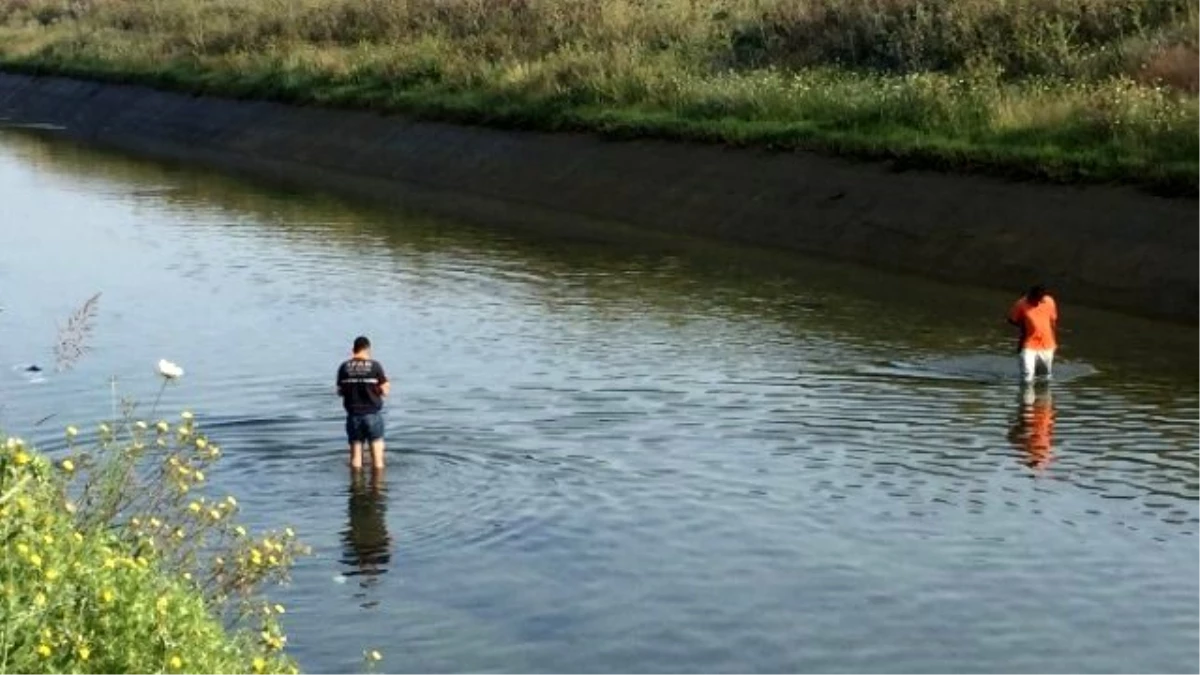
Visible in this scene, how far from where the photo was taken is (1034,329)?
22266 mm

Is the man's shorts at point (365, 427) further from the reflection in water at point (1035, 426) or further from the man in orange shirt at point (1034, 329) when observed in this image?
the man in orange shirt at point (1034, 329)

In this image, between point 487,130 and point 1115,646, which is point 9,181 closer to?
point 487,130

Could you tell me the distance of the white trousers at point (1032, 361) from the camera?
73.2 feet

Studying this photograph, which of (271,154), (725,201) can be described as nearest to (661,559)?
(725,201)

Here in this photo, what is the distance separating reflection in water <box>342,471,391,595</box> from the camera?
49.7 ft

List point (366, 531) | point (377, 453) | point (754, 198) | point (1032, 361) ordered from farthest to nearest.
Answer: point (754, 198), point (1032, 361), point (377, 453), point (366, 531)

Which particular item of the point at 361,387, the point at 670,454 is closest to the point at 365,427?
the point at 361,387

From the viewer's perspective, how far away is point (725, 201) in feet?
122

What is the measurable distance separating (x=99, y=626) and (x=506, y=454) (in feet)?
35.3

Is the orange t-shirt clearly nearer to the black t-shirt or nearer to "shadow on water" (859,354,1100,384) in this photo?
"shadow on water" (859,354,1100,384)

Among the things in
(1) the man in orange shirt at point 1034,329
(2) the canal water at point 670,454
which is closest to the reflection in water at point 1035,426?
(2) the canal water at point 670,454

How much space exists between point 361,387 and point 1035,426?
21.9ft

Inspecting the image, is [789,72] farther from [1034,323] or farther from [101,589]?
[101,589]

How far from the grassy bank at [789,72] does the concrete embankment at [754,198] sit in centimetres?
51
